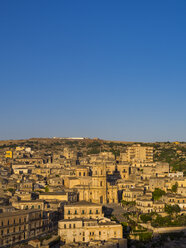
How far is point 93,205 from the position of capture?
59594 millimetres

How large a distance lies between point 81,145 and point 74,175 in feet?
200

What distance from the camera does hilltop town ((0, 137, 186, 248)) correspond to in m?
53.3

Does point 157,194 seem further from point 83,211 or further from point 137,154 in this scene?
point 137,154

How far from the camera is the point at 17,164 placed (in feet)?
308

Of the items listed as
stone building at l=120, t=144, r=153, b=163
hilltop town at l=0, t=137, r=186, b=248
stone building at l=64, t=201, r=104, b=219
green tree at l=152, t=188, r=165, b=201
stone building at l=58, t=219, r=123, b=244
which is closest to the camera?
stone building at l=58, t=219, r=123, b=244

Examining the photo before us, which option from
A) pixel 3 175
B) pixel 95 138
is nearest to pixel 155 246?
pixel 3 175

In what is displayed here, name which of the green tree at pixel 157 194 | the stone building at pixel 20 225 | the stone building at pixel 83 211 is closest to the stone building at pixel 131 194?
the green tree at pixel 157 194

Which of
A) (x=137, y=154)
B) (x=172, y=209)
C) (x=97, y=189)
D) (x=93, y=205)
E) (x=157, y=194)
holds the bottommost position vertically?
(x=172, y=209)

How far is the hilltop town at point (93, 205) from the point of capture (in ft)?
175

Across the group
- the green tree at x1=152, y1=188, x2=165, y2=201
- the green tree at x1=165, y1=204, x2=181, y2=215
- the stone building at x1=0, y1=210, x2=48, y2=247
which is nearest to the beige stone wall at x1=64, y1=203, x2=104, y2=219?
the stone building at x1=0, y1=210, x2=48, y2=247

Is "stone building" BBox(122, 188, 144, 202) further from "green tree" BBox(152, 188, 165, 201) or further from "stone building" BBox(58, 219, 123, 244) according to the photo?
"stone building" BBox(58, 219, 123, 244)

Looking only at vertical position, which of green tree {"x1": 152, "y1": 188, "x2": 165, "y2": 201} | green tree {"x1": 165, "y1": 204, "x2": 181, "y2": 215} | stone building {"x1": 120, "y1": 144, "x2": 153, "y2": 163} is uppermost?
stone building {"x1": 120, "y1": 144, "x2": 153, "y2": 163}

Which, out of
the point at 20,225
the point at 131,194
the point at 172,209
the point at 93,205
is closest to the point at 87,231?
the point at 93,205

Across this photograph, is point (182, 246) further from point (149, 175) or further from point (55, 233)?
point (149, 175)
